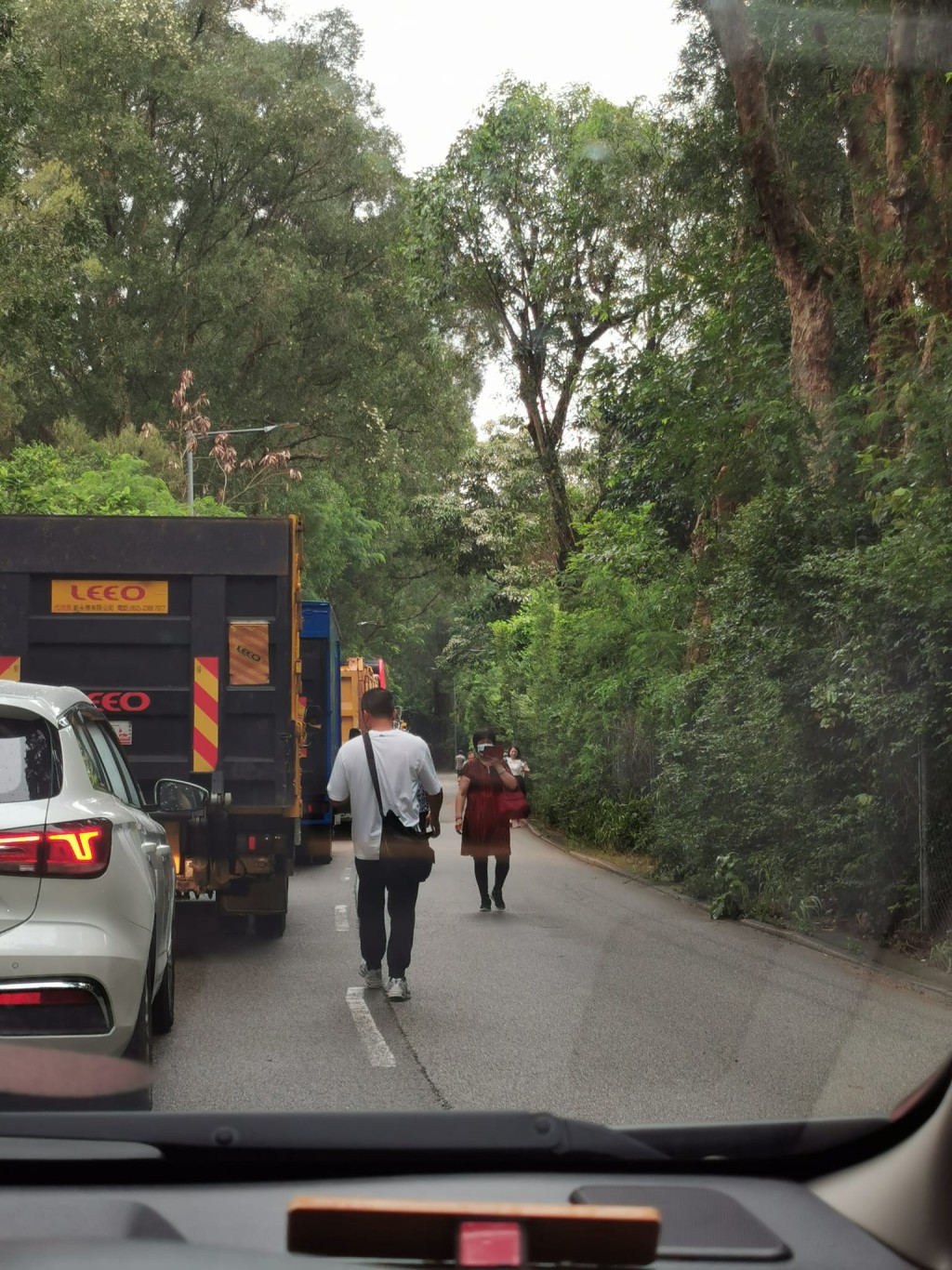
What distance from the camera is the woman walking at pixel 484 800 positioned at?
1407 cm

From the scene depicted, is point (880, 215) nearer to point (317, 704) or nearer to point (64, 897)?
point (317, 704)

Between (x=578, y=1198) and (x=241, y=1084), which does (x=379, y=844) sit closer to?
(x=241, y=1084)

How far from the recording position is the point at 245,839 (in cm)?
1110

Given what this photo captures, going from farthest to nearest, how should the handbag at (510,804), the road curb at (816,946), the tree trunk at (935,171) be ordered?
the handbag at (510,804), the tree trunk at (935,171), the road curb at (816,946)

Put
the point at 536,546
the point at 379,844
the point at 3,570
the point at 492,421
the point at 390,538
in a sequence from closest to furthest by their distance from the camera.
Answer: the point at 379,844
the point at 3,570
the point at 536,546
the point at 492,421
the point at 390,538

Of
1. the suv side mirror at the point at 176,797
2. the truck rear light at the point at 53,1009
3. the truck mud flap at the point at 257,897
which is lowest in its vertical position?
the truck mud flap at the point at 257,897

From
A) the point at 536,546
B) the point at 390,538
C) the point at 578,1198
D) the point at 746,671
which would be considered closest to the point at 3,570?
the point at 746,671

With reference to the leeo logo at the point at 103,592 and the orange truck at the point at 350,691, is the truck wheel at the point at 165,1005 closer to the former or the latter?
the leeo logo at the point at 103,592

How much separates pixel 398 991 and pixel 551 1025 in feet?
3.70

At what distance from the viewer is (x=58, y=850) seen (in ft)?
17.5

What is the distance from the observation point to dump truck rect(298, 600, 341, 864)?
20.7 m

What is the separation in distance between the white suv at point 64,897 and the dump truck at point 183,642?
204 inches

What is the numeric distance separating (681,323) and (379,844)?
683 inches

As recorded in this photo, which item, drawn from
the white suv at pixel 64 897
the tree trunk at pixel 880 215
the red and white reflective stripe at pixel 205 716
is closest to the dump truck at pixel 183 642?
the red and white reflective stripe at pixel 205 716
